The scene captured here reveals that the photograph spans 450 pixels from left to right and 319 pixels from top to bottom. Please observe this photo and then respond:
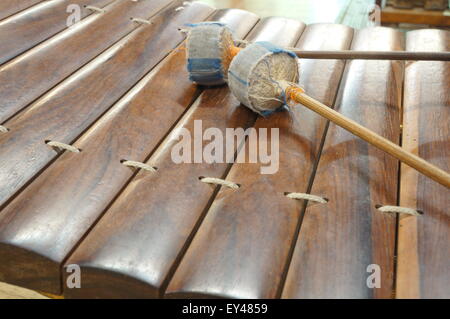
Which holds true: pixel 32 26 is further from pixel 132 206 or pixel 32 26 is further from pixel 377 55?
pixel 377 55

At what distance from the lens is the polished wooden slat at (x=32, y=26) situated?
74.2 inches

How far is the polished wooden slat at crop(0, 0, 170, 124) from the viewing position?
65.7 inches

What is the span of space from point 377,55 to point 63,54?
102cm

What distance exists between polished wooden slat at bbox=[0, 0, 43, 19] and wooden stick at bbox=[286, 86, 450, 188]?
3.74 ft

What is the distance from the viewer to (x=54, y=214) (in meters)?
1.26

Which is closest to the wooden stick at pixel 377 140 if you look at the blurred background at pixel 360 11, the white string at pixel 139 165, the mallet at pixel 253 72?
the mallet at pixel 253 72

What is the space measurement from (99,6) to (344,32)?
96cm

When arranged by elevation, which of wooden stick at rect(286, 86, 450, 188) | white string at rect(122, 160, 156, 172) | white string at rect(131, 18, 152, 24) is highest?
white string at rect(131, 18, 152, 24)

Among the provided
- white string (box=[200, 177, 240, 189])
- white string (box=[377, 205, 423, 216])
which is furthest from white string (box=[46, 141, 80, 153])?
white string (box=[377, 205, 423, 216])

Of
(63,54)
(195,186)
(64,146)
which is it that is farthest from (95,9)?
(195,186)

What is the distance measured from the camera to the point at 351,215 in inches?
49.1

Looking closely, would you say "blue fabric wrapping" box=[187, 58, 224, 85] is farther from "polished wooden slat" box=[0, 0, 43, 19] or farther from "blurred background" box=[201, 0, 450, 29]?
"blurred background" box=[201, 0, 450, 29]
